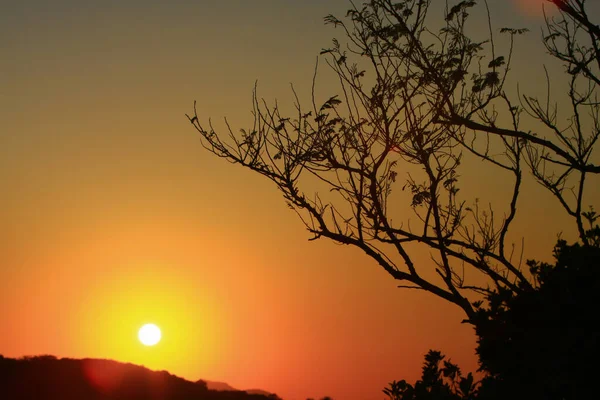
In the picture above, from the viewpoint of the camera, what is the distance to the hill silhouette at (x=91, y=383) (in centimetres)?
2866

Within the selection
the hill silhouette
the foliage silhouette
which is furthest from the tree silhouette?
the hill silhouette

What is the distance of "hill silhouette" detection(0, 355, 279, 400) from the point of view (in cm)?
2866

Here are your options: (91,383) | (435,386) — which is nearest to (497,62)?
(435,386)

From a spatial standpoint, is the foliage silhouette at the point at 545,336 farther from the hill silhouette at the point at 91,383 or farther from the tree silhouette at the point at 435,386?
the hill silhouette at the point at 91,383

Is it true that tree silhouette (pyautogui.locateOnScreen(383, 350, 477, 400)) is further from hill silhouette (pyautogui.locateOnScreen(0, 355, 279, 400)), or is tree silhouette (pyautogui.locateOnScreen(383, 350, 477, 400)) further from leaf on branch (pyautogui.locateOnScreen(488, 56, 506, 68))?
hill silhouette (pyautogui.locateOnScreen(0, 355, 279, 400))

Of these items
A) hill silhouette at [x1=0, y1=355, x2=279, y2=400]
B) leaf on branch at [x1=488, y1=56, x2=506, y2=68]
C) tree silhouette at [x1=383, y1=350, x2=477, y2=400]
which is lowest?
tree silhouette at [x1=383, y1=350, x2=477, y2=400]

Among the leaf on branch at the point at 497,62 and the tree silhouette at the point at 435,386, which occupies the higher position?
the leaf on branch at the point at 497,62

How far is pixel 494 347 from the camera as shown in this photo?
8703 mm

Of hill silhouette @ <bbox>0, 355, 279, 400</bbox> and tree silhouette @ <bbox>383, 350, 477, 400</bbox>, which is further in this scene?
hill silhouette @ <bbox>0, 355, 279, 400</bbox>

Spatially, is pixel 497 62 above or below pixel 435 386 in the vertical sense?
above

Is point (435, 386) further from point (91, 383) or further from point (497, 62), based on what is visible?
point (91, 383)

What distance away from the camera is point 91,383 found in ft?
97.8

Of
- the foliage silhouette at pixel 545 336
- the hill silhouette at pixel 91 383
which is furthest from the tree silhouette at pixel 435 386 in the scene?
the hill silhouette at pixel 91 383

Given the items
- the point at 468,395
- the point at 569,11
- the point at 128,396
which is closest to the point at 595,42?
the point at 569,11
